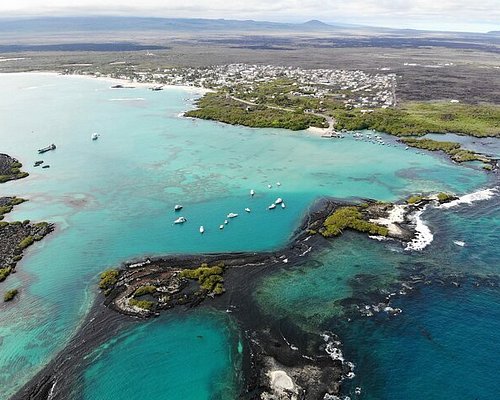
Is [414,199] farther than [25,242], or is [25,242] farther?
[414,199]

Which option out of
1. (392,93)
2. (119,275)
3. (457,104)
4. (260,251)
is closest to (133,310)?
(119,275)

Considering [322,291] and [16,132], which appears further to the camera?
[16,132]

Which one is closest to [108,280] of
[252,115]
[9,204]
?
[9,204]

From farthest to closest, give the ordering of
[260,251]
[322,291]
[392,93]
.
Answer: [392,93] < [260,251] < [322,291]

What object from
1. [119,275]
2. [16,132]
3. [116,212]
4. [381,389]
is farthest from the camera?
[16,132]

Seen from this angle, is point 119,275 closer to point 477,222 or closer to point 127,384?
point 127,384

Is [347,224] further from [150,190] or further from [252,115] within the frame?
[252,115]

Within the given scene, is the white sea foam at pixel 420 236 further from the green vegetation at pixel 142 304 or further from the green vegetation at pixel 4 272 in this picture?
the green vegetation at pixel 4 272
